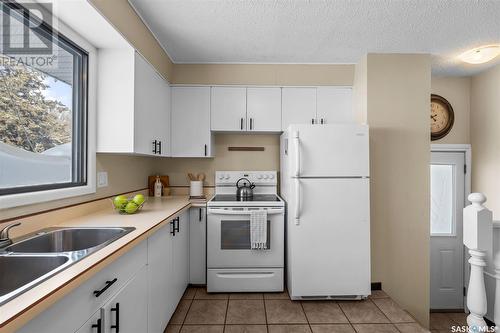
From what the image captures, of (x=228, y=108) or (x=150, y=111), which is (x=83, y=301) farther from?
(x=228, y=108)

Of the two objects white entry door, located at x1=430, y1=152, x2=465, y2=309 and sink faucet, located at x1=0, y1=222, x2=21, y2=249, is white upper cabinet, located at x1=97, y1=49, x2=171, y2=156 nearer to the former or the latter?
sink faucet, located at x1=0, y1=222, x2=21, y2=249

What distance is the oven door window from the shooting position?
2.62 metres

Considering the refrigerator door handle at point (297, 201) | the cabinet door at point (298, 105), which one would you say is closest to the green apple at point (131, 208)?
the refrigerator door handle at point (297, 201)

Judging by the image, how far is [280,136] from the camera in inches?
131

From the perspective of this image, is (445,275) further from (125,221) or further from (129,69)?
(129,69)

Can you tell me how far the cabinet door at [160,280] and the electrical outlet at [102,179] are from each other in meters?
0.65

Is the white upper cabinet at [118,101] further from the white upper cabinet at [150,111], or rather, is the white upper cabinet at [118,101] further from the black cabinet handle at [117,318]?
the black cabinet handle at [117,318]

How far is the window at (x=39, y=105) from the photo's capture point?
55.3 inches

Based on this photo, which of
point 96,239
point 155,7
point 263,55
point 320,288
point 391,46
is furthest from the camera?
point 263,55

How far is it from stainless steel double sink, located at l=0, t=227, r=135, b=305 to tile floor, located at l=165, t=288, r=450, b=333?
1.15 m

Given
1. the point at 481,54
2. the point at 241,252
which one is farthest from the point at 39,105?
the point at 481,54

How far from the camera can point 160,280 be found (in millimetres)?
1876

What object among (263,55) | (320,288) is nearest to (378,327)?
(320,288)

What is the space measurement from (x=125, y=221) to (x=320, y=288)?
5.78 feet
